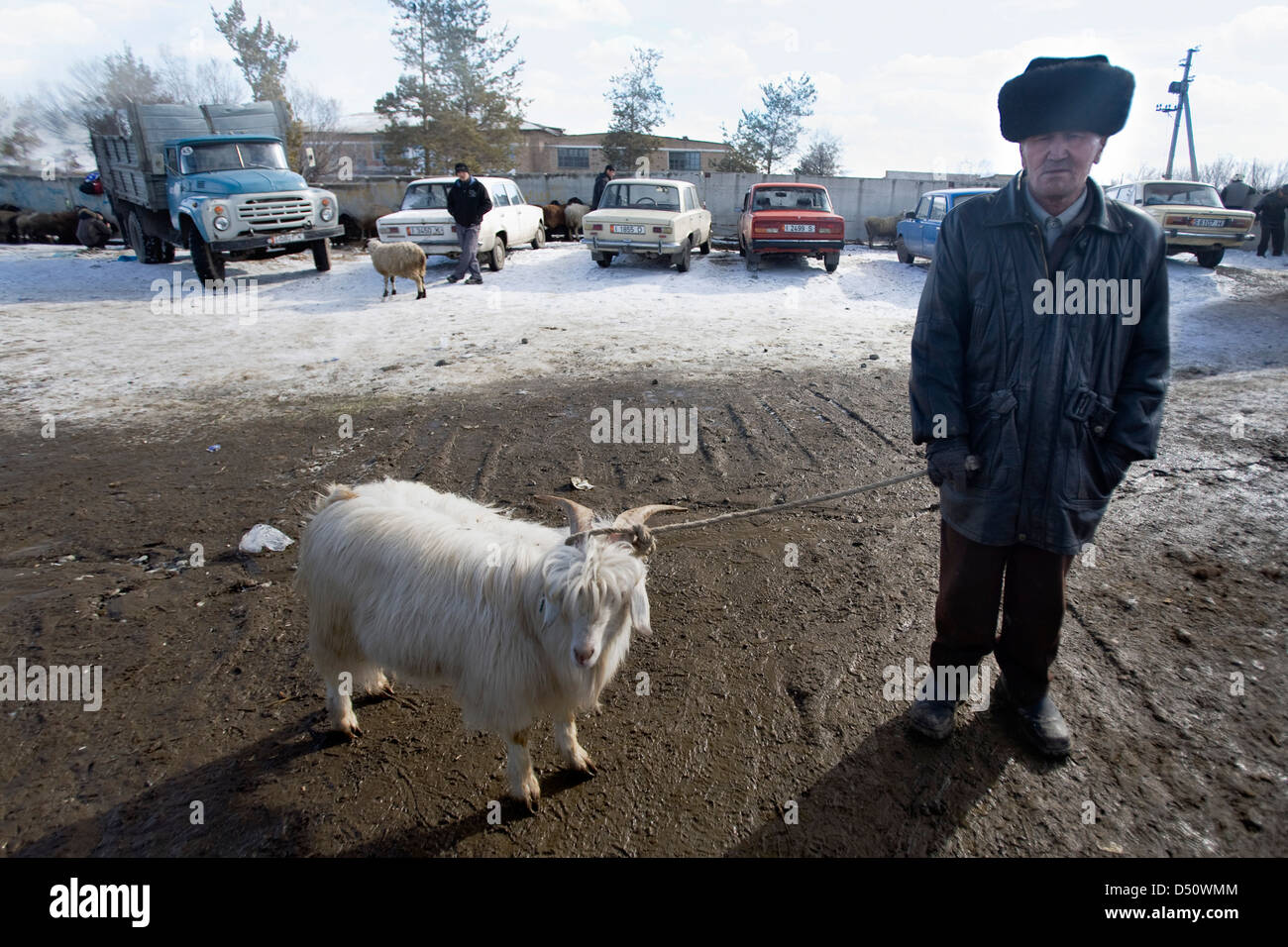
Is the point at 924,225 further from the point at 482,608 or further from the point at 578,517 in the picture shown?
the point at 482,608

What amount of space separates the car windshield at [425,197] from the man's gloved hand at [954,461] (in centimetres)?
1495

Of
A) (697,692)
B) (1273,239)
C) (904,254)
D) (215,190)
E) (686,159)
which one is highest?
(686,159)

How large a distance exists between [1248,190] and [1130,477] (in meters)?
23.5

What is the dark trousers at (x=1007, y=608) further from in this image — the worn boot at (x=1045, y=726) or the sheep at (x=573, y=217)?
the sheep at (x=573, y=217)

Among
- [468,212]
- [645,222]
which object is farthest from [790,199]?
[468,212]

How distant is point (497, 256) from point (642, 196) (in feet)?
12.0

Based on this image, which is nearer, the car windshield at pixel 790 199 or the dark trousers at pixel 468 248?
the dark trousers at pixel 468 248

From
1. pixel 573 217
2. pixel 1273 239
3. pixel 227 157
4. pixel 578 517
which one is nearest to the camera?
pixel 578 517

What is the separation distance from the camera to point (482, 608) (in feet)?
9.22

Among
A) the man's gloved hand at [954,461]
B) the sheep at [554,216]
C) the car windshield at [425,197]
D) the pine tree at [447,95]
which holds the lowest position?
A: the man's gloved hand at [954,461]

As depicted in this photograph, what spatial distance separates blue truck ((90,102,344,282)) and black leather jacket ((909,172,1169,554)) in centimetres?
1448

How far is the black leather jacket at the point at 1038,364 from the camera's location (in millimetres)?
2586

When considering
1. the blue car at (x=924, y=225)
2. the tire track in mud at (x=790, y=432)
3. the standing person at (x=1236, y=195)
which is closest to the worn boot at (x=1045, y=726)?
the tire track in mud at (x=790, y=432)
